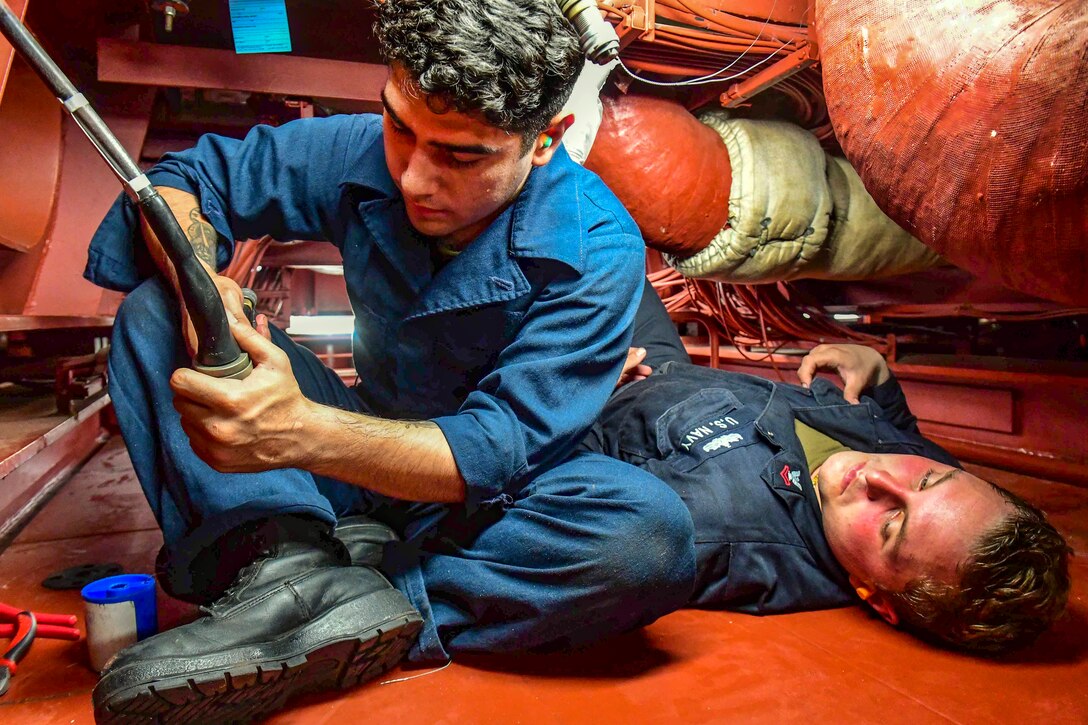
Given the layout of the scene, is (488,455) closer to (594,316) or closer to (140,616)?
(594,316)

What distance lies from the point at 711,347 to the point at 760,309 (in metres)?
0.48

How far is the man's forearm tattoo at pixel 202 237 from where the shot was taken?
44.8 inches

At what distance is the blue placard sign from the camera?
1896mm

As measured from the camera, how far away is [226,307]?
35.6 inches

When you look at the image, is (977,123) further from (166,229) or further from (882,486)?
(166,229)

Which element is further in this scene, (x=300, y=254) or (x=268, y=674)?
(x=300, y=254)

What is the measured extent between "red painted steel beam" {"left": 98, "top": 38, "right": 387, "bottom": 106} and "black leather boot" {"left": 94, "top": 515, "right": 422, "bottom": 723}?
156 centimetres

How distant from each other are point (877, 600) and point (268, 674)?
1.10m

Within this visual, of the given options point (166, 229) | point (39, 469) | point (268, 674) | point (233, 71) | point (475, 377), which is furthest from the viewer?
point (233, 71)

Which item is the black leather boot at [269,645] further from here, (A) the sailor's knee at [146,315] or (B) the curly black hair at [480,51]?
(B) the curly black hair at [480,51]

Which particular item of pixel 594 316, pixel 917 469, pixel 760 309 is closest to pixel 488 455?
pixel 594 316

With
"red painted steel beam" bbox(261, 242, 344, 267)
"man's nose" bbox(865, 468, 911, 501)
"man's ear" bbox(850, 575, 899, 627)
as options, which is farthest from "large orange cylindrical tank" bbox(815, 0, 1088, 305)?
"red painted steel beam" bbox(261, 242, 344, 267)

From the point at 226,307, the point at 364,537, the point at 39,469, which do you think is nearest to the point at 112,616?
the point at 364,537

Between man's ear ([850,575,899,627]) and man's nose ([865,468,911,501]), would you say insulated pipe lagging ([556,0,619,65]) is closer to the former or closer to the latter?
man's nose ([865,468,911,501])
